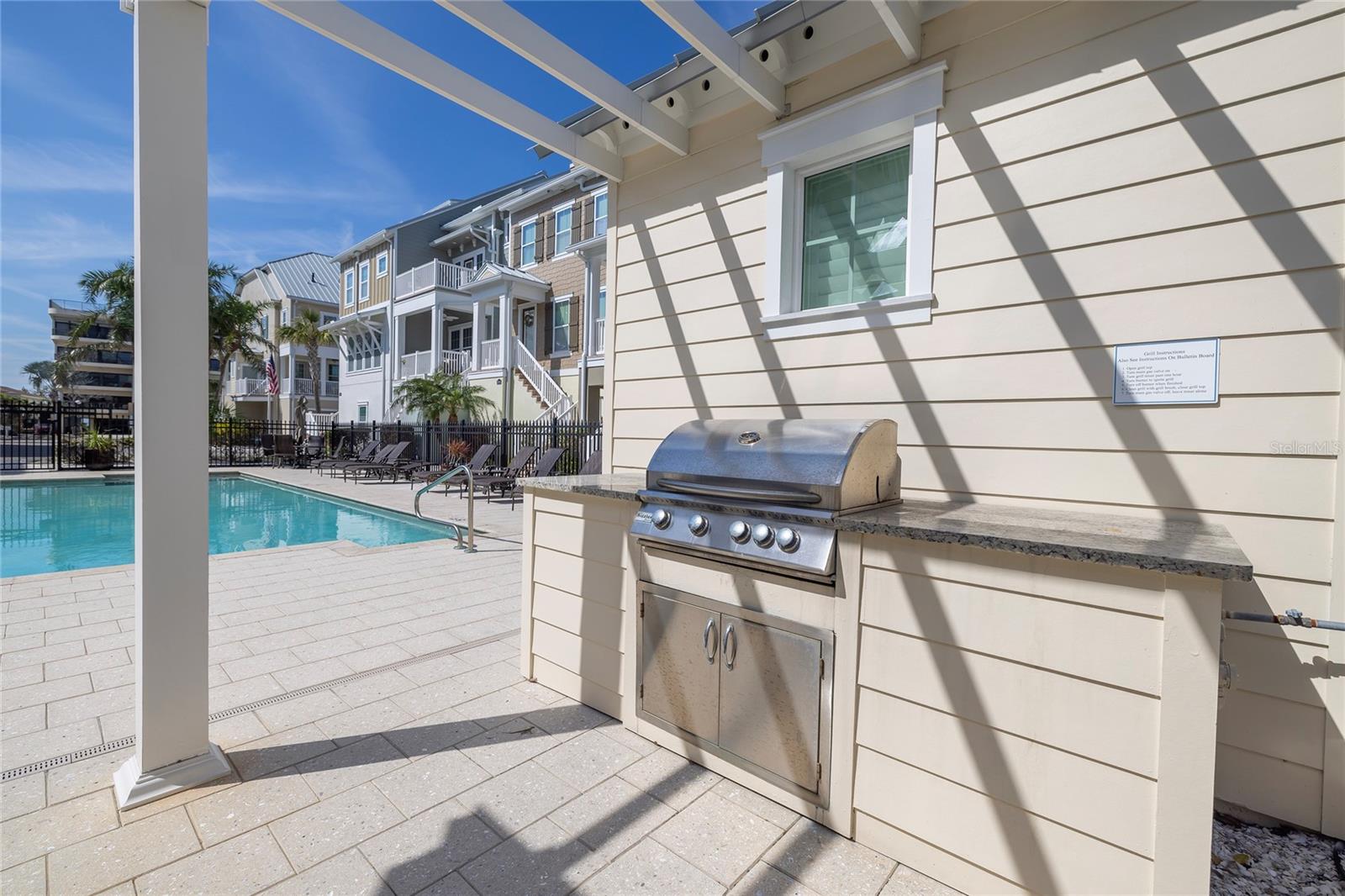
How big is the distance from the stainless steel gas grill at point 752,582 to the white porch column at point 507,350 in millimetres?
14345

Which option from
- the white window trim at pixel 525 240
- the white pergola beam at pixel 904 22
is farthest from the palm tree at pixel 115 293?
the white pergola beam at pixel 904 22

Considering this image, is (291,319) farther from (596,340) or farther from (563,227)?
(596,340)

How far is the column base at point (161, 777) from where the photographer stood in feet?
6.55

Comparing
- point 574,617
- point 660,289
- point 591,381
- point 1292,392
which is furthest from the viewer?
point 591,381

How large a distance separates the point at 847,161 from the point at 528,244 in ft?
53.6

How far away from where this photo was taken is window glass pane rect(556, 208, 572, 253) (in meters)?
16.5

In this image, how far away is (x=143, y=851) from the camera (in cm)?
178

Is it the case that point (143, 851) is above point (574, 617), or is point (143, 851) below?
below

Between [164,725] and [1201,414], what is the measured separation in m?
4.09

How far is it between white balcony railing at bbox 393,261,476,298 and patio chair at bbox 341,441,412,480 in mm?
6599

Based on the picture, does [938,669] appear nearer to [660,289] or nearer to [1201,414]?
[1201,414]

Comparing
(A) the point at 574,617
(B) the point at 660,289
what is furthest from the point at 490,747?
(B) the point at 660,289

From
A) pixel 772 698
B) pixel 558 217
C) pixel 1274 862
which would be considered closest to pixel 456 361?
pixel 558 217

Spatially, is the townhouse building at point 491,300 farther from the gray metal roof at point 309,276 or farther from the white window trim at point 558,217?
the gray metal roof at point 309,276
